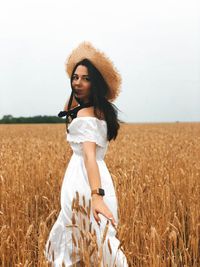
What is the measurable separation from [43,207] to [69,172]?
1.35 metres

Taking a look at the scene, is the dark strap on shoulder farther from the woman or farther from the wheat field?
the wheat field

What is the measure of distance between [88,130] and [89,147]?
0.08 m

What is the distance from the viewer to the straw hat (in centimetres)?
214

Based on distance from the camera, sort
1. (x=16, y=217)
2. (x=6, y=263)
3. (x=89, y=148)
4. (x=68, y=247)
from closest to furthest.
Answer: (x=89, y=148) < (x=68, y=247) < (x=6, y=263) < (x=16, y=217)

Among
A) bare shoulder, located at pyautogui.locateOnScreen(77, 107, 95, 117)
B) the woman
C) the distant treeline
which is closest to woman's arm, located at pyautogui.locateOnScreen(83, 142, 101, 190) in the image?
the woman

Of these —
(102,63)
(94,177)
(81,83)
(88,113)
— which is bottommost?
(94,177)

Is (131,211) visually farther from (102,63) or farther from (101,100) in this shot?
(102,63)

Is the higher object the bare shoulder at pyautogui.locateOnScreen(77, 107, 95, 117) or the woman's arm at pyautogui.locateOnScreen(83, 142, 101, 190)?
the bare shoulder at pyautogui.locateOnScreen(77, 107, 95, 117)

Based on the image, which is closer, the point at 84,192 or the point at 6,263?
the point at 84,192

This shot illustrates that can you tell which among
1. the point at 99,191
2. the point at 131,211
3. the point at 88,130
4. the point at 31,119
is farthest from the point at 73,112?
the point at 31,119

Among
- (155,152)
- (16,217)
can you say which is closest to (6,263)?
(16,217)

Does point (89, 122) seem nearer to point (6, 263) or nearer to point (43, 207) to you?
point (6, 263)

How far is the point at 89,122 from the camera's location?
6.32ft

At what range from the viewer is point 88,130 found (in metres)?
1.91
